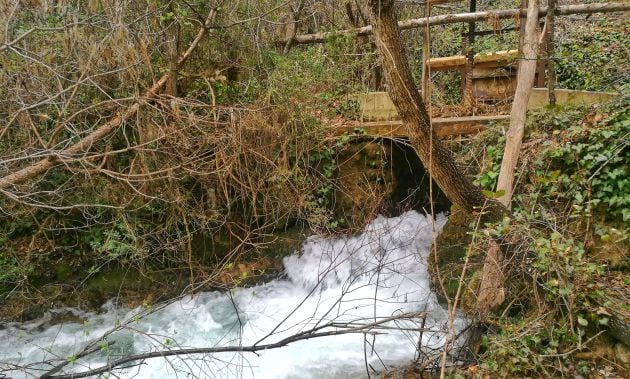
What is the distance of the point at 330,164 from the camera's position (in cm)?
724

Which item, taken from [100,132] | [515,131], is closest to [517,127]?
[515,131]

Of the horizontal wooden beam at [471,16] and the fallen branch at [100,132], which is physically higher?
the horizontal wooden beam at [471,16]

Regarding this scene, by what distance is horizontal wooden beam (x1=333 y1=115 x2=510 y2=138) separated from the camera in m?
6.65

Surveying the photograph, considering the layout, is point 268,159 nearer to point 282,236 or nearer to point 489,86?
point 282,236

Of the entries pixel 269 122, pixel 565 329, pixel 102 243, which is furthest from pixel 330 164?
pixel 565 329

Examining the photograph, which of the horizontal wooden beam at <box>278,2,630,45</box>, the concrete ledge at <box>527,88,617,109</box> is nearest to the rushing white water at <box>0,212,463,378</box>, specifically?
the concrete ledge at <box>527,88,617,109</box>

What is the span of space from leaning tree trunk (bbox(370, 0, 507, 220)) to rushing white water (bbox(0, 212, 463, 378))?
3.67 feet

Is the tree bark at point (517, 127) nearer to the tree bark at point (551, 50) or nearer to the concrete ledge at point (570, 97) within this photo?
the tree bark at point (551, 50)

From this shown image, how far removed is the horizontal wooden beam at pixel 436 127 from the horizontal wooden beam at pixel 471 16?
4.36ft

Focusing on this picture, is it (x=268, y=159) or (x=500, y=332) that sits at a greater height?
(x=268, y=159)

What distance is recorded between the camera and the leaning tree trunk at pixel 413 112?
4281mm

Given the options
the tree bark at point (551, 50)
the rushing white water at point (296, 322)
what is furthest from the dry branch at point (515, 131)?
the rushing white water at point (296, 322)

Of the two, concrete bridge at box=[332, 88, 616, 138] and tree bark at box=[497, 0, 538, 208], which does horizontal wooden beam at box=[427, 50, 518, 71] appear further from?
tree bark at box=[497, 0, 538, 208]

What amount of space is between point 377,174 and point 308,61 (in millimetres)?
1965
